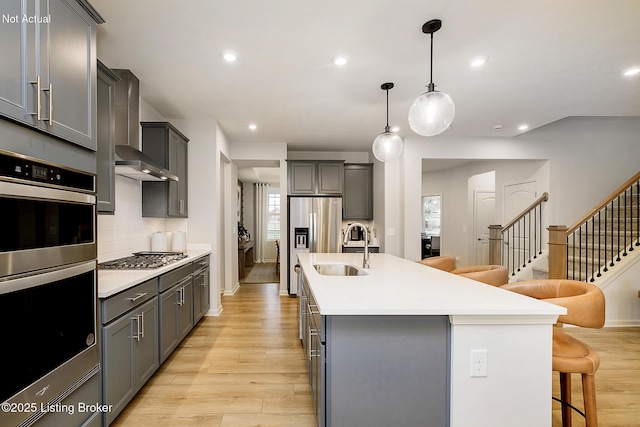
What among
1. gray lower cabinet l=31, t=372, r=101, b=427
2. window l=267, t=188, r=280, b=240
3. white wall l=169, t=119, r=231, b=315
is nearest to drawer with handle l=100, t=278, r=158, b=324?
gray lower cabinet l=31, t=372, r=101, b=427

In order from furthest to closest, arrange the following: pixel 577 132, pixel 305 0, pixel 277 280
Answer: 1. pixel 277 280
2. pixel 577 132
3. pixel 305 0

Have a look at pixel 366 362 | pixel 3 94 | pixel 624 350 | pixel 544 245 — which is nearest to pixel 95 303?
pixel 3 94

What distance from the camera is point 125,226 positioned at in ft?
9.59

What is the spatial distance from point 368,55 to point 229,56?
1107 mm

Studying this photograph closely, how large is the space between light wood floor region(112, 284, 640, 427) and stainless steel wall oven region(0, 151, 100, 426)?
2.50ft

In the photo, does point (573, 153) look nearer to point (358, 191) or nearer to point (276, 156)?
point (358, 191)

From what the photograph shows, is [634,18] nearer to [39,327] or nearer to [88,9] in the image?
[88,9]

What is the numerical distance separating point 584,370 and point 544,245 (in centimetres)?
414

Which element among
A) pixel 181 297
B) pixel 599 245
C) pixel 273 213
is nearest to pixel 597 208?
pixel 599 245

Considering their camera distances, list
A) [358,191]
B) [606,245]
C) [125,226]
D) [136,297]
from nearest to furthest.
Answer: [136,297] < [125,226] < [606,245] < [358,191]

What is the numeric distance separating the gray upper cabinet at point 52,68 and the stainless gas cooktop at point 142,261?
46.7 inches

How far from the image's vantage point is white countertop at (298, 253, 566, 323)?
1306 mm

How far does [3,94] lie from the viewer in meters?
1.05

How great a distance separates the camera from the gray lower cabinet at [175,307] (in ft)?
7.95
